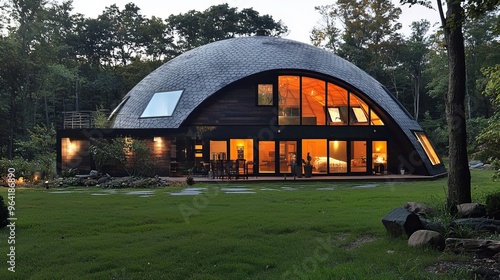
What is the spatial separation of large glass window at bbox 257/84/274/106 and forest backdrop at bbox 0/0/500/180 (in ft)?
59.1

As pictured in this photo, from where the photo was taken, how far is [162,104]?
21047mm

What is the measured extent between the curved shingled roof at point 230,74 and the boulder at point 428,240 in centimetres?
1491

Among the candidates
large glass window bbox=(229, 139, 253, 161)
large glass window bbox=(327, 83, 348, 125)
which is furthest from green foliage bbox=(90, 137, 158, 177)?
large glass window bbox=(327, 83, 348, 125)

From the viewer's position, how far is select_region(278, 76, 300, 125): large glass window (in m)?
20.5

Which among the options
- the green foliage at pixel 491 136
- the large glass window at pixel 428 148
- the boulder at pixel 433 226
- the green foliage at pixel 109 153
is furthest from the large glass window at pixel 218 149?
the boulder at pixel 433 226

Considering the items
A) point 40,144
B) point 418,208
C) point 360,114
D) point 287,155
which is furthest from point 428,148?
point 40,144

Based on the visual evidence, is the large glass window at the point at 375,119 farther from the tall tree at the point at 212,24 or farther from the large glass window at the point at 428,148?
the tall tree at the point at 212,24

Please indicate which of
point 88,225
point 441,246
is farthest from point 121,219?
point 441,246

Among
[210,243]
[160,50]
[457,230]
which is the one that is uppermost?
[160,50]

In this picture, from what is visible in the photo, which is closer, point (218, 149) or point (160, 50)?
point (218, 149)

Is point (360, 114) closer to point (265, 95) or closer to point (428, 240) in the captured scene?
point (265, 95)

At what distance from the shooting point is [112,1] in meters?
46.4

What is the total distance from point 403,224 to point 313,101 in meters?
14.9

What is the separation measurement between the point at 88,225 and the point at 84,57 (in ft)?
138
